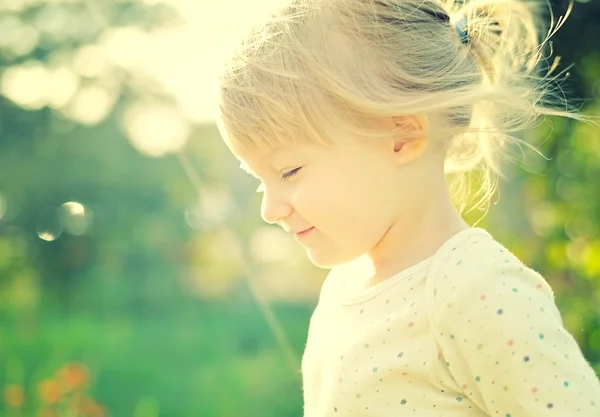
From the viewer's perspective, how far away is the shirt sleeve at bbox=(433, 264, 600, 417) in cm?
113

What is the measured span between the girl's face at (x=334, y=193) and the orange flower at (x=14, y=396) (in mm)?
2434

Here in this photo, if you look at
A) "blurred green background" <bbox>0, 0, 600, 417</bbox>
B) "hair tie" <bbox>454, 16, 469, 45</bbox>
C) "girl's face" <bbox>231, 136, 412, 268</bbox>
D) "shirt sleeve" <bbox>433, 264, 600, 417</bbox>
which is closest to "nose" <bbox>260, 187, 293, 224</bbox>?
"girl's face" <bbox>231, 136, 412, 268</bbox>

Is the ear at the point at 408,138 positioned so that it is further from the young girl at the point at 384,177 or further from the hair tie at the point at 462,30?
the hair tie at the point at 462,30

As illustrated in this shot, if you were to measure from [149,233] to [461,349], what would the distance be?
6043mm

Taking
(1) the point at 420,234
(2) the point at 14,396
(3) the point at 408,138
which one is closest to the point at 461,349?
(1) the point at 420,234

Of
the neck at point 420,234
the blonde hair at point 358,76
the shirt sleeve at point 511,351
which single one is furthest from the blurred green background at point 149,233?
the shirt sleeve at point 511,351

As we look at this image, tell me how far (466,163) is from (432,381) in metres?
0.56

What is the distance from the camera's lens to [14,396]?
342cm

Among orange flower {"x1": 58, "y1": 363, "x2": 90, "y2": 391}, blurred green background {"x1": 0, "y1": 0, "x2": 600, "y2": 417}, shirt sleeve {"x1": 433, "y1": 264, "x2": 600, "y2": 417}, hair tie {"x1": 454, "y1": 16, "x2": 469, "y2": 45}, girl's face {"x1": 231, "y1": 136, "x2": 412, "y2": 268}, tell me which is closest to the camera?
shirt sleeve {"x1": 433, "y1": 264, "x2": 600, "y2": 417}

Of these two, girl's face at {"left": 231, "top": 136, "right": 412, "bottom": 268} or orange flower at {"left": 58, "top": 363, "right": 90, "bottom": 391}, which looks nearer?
girl's face at {"left": 231, "top": 136, "right": 412, "bottom": 268}

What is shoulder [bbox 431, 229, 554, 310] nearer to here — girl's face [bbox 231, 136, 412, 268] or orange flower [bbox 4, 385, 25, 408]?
girl's face [bbox 231, 136, 412, 268]

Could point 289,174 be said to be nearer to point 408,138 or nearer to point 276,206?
point 276,206

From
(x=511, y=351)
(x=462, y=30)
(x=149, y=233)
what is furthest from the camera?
(x=149, y=233)

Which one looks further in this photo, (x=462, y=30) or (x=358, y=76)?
(x=462, y=30)
